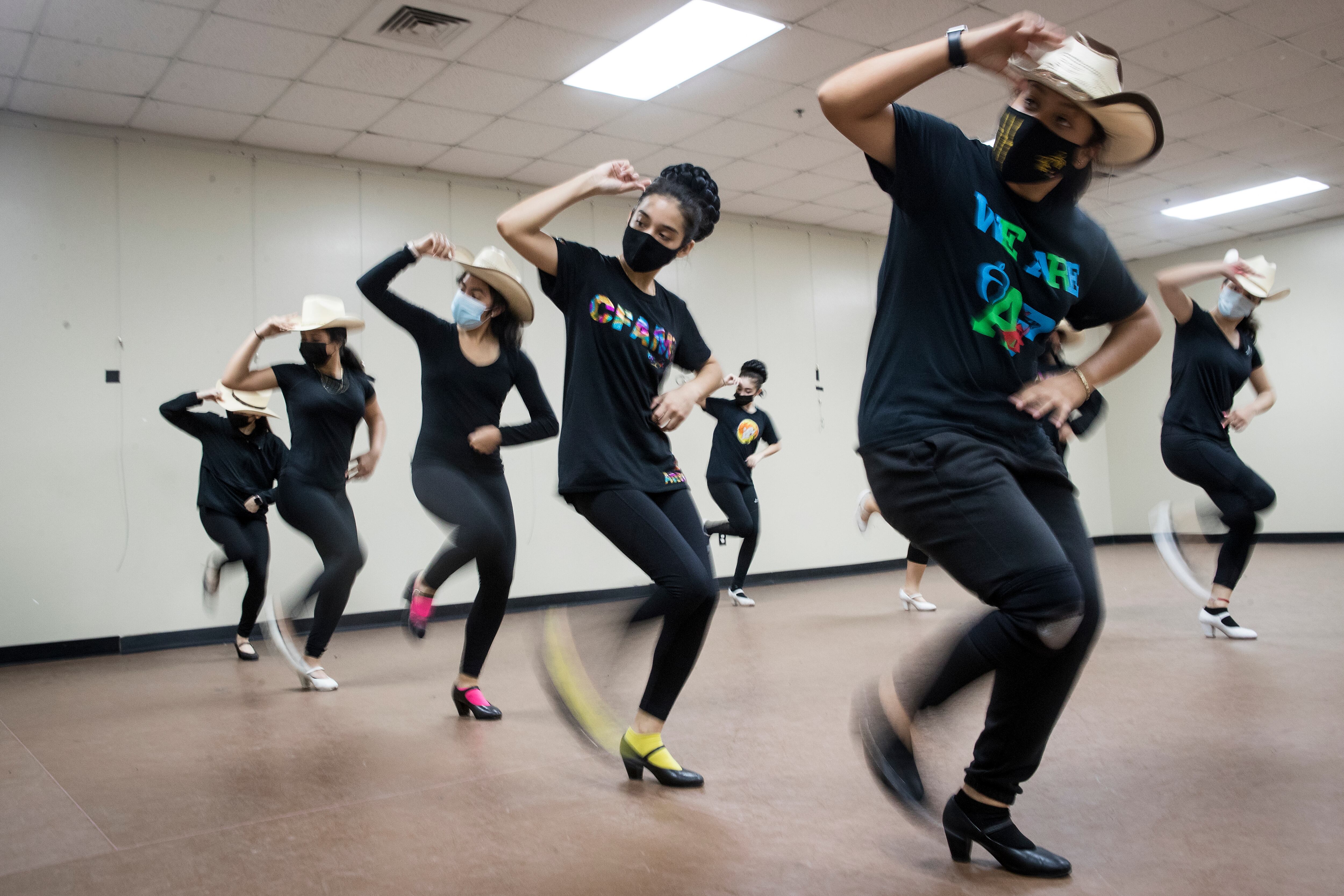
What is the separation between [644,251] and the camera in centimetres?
260

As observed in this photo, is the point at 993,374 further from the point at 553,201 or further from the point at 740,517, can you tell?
the point at 740,517

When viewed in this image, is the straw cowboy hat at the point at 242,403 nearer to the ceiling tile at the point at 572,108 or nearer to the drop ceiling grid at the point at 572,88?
the drop ceiling grid at the point at 572,88

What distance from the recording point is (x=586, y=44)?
5.72m

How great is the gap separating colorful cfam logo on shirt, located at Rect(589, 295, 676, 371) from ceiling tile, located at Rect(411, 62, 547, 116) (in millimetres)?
3869

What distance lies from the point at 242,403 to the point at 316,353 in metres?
1.23

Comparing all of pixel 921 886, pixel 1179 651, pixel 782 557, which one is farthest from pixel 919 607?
pixel 921 886

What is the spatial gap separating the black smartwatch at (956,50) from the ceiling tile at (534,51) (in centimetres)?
428

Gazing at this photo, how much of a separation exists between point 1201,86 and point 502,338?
5.57 m

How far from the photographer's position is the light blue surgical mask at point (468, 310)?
139 inches

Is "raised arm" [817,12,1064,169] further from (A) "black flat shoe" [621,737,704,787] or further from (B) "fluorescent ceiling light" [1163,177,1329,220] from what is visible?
(B) "fluorescent ceiling light" [1163,177,1329,220]

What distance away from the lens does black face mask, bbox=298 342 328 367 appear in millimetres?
4359

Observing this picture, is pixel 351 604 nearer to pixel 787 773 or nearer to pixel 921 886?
pixel 787 773

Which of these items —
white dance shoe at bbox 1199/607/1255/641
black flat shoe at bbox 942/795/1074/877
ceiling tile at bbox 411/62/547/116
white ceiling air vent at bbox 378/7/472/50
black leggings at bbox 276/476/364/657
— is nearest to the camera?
black flat shoe at bbox 942/795/1074/877

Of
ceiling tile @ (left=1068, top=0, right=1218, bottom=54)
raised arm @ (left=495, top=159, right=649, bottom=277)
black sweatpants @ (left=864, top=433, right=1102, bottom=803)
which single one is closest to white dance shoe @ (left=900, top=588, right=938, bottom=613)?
ceiling tile @ (left=1068, top=0, right=1218, bottom=54)
